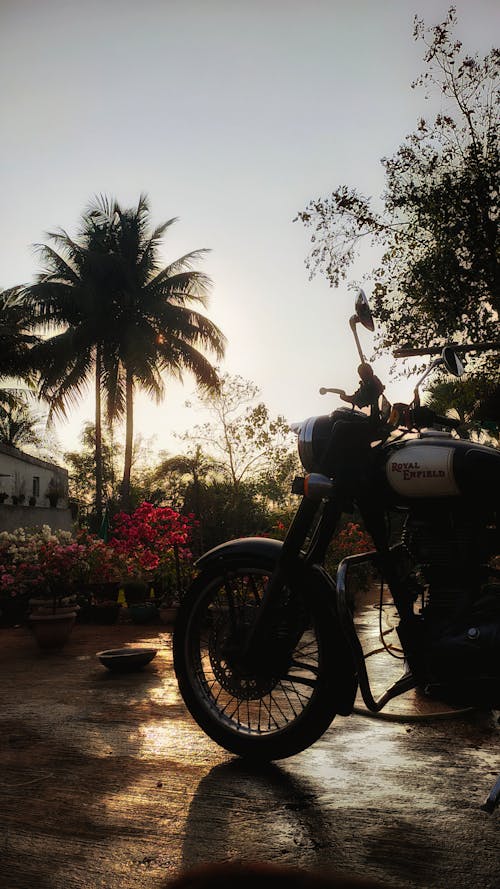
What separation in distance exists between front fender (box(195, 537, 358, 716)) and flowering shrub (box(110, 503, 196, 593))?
597 cm

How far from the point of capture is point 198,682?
10.2 feet

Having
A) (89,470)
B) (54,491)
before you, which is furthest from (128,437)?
(89,470)

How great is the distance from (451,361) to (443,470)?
566 millimetres

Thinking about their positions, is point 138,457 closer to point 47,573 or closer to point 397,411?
point 47,573

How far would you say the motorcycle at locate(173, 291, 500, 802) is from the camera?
2.43 metres

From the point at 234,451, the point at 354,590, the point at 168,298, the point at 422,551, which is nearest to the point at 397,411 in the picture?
the point at 422,551

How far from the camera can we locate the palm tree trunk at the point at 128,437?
22438 millimetres

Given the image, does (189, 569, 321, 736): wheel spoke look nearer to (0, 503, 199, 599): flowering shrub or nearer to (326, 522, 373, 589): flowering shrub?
(0, 503, 199, 599): flowering shrub

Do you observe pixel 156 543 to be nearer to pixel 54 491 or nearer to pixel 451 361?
pixel 451 361

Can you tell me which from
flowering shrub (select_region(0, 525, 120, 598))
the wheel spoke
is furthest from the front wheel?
flowering shrub (select_region(0, 525, 120, 598))

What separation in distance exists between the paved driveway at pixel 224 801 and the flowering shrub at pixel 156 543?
17.7 ft

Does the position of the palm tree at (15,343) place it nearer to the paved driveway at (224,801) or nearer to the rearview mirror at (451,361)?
the paved driveway at (224,801)

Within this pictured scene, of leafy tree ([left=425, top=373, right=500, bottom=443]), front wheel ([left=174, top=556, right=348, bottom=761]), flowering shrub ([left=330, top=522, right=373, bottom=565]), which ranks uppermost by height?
leafy tree ([left=425, top=373, right=500, bottom=443])

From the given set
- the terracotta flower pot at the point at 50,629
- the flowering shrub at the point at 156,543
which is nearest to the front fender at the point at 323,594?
the terracotta flower pot at the point at 50,629
